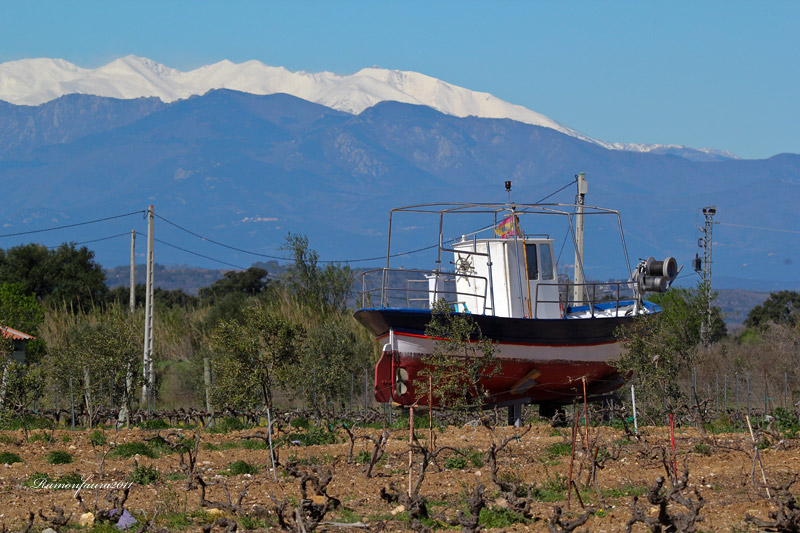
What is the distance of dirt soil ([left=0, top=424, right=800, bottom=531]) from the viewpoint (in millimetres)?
11719

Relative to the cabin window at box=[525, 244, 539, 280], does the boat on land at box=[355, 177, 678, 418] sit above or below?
below

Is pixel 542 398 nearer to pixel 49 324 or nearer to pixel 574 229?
pixel 574 229

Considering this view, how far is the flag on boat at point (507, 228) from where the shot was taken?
977 inches

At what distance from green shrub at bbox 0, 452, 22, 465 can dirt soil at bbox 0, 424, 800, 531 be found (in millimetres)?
188

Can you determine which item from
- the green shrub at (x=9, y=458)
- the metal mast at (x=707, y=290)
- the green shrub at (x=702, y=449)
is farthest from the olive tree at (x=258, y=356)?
the metal mast at (x=707, y=290)

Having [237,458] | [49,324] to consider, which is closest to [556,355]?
[237,458]

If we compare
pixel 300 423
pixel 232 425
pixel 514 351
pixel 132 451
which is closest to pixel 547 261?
pixel 514 351

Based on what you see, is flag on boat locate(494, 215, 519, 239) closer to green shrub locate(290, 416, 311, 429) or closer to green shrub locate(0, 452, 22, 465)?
green shrub locate(290, 416, 311, 429)

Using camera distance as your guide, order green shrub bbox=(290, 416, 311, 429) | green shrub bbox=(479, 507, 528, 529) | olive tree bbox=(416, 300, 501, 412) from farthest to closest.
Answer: green shrub bbox=(290, 416, 311, 429)
olive tree bbox=(416, 300, 501, 412)
green shrub bbox=(479, 507, 528, 529)

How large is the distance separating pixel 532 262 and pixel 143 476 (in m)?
Answer: 13.1

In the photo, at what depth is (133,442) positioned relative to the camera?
19031mm

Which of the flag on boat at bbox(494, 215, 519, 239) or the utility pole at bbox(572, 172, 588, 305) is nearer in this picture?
the flag on boat at bbox(494, 215, 519, 239)

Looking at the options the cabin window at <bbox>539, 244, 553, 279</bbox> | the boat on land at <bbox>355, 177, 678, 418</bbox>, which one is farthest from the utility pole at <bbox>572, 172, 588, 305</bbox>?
the cabin window at <bbox>539, 244, 553, 279</bbox>

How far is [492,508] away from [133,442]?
30.6ft
